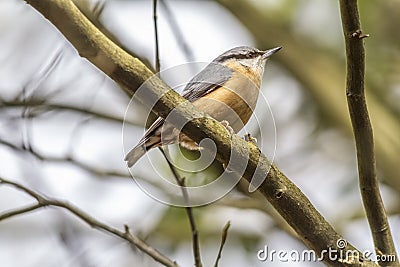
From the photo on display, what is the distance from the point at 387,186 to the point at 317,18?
6.92 ft

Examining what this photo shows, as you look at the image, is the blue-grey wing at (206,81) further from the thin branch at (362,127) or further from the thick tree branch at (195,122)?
the thick tree branch at (195,122)

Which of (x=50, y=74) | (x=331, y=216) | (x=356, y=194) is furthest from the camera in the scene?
(x=356, y=194)

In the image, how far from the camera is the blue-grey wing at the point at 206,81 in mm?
5040

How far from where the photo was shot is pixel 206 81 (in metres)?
5.13

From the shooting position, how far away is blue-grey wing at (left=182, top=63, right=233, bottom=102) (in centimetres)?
504

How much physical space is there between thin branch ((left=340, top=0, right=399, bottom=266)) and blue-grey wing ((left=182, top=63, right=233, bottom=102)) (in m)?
1.61

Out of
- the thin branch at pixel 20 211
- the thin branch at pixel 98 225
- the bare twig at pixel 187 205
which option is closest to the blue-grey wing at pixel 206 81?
the bare twig at pixel 187 205

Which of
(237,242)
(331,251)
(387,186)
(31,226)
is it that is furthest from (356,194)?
(331,251)

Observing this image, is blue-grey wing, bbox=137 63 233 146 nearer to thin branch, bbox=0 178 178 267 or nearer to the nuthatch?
the nuthatch

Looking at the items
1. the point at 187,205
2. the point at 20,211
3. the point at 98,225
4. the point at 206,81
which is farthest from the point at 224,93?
the point at 20,211

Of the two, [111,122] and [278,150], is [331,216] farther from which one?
[111,122]

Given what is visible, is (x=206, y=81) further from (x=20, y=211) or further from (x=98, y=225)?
(x=20, y=211)

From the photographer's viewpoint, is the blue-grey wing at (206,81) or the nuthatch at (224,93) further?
the blue-grey wing at (206,81)

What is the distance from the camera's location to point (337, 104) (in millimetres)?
6625
